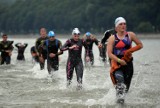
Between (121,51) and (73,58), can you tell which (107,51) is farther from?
(73,58)

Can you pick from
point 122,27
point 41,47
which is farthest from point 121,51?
point 41,47

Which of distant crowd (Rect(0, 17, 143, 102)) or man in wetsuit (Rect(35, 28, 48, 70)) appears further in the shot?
man in wetsuit (Rect(35, 28, 48, 70))

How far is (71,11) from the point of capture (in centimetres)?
13825

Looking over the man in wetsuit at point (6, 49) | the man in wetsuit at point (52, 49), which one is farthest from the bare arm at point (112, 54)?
the man in wetsuit at point (6, 49)

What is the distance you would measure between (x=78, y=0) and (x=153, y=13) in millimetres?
39416

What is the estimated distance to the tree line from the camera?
103938mm

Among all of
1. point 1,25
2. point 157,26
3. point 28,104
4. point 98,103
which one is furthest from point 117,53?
point 1,25

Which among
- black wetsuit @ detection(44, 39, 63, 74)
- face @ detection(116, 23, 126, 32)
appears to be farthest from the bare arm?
black wetsuit @ detection(44, 39, 63, 74)

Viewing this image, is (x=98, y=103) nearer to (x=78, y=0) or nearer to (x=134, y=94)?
(x=134, y=94)

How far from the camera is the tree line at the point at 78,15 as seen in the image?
104 m

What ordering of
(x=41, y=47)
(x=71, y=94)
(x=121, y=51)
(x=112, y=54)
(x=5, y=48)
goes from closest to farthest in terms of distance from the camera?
(x=112, y=54), (x=121, y=51), (x=71, y=94), (x=41, y=47), (x=5, y=48)

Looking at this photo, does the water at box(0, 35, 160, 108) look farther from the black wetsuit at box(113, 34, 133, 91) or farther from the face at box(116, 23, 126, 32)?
the face at box(116, 23, 126, 32)

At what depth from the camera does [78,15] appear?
124375 mm

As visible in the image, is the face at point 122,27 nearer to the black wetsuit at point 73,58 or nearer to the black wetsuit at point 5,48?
the black wetsuit at point 73,58
